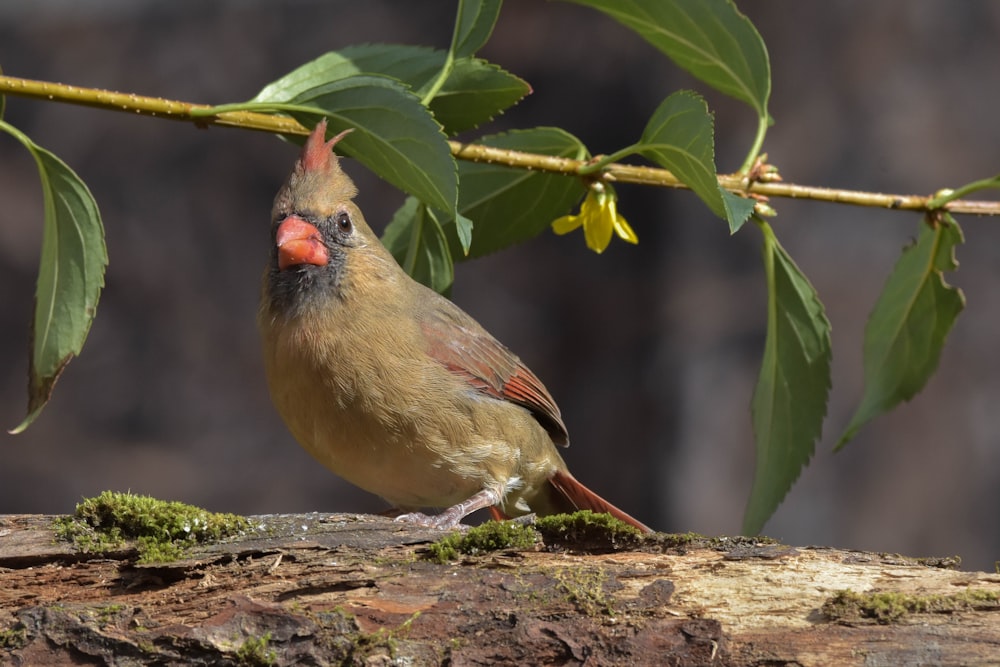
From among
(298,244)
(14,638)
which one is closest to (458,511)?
(298,244)

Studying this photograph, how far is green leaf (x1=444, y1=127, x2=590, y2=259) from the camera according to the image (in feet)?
7.55

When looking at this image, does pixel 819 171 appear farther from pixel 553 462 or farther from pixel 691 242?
pixel 553 462

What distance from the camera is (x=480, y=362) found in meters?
2.71

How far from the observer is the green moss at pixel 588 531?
1954mm

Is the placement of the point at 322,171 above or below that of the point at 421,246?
above

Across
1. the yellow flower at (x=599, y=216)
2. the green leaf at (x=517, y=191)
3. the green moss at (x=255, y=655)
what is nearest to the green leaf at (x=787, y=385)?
the yellow flower at (x=599, y=216)

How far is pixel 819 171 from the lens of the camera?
462 centimetres

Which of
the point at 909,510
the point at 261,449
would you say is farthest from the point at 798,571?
the point at 261,449

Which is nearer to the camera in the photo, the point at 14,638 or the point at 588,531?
the point at 14,638

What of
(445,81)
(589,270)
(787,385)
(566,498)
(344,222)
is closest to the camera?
(445,81)

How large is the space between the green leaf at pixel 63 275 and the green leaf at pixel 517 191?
2.39 ft

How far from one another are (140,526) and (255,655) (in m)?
0.40

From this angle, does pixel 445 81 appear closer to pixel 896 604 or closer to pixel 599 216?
pixel 599 216

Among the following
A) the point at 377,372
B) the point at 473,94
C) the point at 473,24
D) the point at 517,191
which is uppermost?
the point at 473,24
